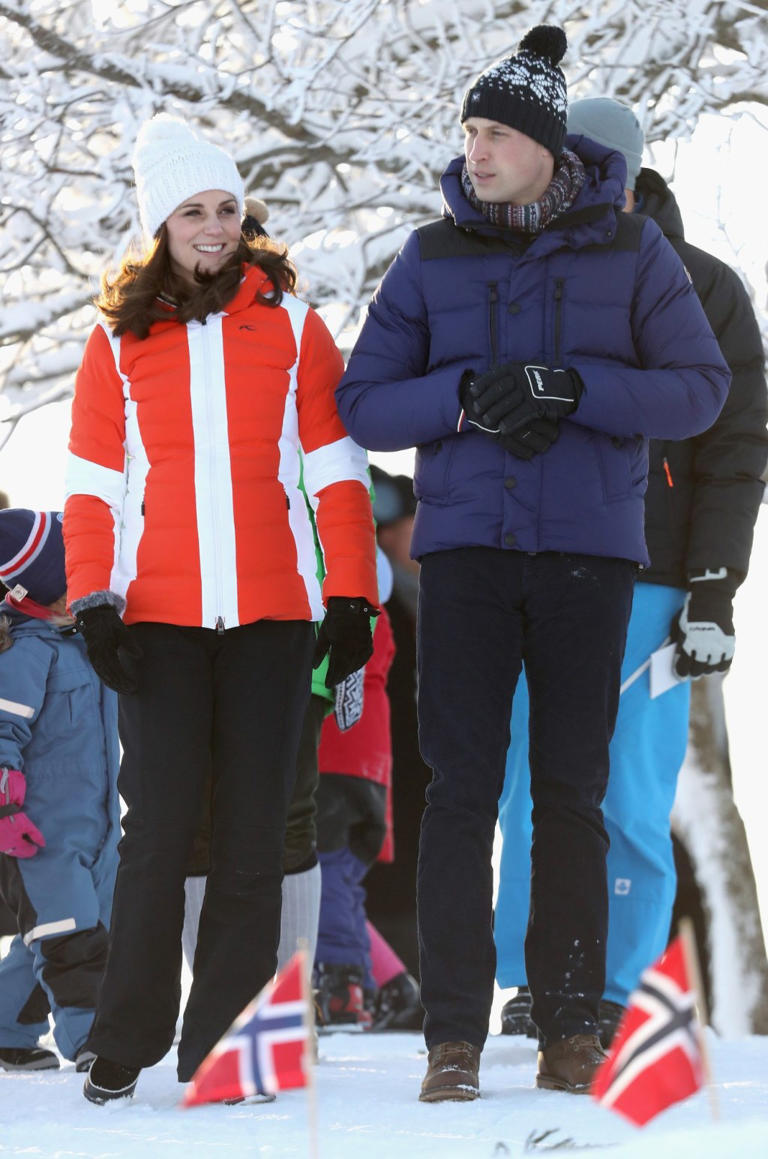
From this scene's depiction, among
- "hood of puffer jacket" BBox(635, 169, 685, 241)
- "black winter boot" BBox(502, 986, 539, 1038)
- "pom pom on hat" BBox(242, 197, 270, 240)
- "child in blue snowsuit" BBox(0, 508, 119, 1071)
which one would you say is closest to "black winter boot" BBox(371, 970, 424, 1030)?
"child in blue snowsuit" BBox(0, 508, 119, 1071)

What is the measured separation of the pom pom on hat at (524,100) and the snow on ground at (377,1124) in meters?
1.89

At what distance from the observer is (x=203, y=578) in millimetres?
3854

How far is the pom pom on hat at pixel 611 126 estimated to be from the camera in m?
4.70

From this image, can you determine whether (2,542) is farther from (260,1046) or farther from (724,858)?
(724,858)

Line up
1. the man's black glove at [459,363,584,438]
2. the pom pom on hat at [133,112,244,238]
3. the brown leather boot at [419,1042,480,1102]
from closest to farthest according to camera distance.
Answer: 1. the brown leather boot at [419,1042,480,1102]
2. the man's black glove at [459,363,584,438]
3. the pom pom on hat at [133,112,244,238]

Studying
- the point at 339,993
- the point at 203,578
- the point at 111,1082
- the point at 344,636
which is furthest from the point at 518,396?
the point at 339,993

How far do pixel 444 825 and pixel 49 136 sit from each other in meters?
5.53

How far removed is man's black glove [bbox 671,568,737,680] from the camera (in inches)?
178

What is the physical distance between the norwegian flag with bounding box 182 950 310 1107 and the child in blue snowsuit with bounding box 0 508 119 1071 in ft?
6.55

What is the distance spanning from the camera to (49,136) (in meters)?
8.45

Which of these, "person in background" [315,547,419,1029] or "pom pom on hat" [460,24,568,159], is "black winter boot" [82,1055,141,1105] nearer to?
"pom pom on hat" [460,24,568,159]

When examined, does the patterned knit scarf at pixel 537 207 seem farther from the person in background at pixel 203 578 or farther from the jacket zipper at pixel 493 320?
the person in background at pixel 203 578

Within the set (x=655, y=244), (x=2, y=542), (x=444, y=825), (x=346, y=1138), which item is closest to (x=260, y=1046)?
(x=346, y=1138)

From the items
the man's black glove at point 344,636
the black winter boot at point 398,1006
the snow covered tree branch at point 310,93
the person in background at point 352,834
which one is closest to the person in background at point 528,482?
the man's black glove at point 344,636
